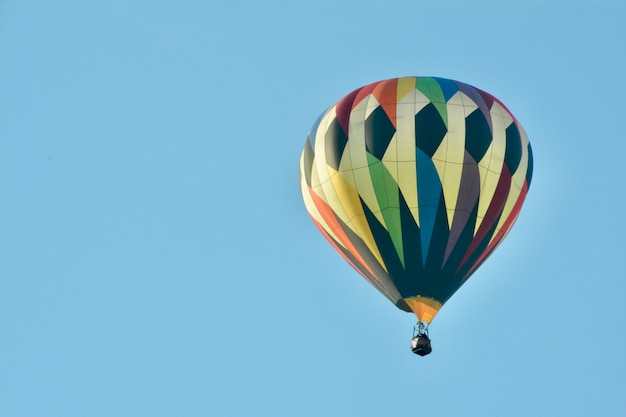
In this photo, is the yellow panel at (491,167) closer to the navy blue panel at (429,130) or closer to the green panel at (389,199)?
the navy blue panel at (429,130)

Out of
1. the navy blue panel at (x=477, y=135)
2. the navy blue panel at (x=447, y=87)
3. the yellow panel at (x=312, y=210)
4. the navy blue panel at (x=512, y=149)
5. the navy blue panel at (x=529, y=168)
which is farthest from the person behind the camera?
the navy blue panel at (x=529, y=168)

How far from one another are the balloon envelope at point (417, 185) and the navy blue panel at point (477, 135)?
2 centimetres

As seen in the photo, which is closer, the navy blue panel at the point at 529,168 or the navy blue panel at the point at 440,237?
the navy blue panel at the point at 440,237

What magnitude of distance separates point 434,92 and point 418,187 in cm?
200

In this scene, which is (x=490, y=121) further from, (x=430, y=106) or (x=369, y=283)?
(x=369, y=283)

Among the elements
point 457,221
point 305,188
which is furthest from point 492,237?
point 305,188

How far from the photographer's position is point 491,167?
41156 mm

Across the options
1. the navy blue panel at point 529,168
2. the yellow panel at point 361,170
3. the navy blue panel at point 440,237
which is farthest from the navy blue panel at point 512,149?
the yellow panel at point 361,170

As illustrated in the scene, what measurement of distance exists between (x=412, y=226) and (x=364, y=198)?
999mm

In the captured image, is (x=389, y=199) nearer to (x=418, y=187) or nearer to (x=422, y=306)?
(x=418, y=187)

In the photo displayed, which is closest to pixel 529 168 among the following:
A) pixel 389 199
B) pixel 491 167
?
pixel 491 167

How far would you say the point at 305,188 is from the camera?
42.1 m

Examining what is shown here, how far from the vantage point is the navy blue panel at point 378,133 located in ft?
134

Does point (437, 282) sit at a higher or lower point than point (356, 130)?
lower
